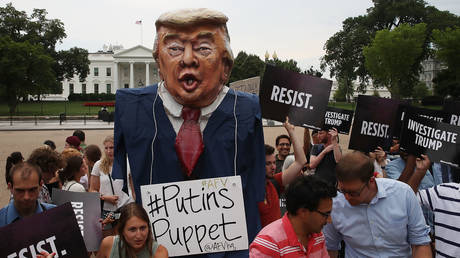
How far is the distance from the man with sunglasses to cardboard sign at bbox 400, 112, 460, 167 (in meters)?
1.16

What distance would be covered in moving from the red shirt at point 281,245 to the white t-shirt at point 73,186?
9.59ft

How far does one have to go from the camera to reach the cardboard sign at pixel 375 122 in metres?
6.05

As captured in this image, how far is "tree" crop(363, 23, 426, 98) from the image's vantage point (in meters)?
49.6

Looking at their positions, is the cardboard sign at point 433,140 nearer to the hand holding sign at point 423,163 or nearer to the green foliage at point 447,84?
the hand holding sign at point 423,163

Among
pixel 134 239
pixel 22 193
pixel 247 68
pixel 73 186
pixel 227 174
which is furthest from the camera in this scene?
pixel 247 68

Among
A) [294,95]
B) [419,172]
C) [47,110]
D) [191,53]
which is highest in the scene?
[47,110]

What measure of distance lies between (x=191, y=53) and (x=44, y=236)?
6.14ft

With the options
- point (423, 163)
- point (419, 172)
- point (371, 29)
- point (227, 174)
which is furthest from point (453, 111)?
point (371, 29)

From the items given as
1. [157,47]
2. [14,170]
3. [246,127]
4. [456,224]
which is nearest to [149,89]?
[157,47]

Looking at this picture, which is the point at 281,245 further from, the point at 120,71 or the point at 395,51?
the point at 120,71

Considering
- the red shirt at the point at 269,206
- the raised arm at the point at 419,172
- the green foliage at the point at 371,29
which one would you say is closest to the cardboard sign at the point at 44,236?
the red shirt at the point at 269,206

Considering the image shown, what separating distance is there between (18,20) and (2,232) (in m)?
56.0

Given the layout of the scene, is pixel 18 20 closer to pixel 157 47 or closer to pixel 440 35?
pixel 440 35

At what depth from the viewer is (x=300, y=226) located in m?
2.69
